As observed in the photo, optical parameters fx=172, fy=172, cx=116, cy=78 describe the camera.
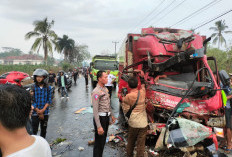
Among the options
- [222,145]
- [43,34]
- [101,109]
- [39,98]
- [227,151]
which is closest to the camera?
[101,109]

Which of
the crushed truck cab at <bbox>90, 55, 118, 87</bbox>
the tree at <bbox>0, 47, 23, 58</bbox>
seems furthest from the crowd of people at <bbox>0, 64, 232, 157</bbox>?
the tree at <bbox>0, 47, 23, 58</bbox>

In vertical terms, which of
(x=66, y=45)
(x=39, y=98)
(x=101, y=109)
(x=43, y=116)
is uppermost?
(x=66, y=45)

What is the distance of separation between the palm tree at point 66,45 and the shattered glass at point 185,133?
44705 millimetres

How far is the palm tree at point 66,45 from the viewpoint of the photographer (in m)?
44.5

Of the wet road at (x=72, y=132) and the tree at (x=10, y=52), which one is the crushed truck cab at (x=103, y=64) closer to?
the wet road at (x=72, y=132)

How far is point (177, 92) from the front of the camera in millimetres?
4254

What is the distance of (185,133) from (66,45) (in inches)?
1790

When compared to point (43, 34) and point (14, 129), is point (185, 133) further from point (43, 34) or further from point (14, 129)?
point (43, 34)

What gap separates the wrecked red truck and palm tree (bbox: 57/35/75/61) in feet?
137

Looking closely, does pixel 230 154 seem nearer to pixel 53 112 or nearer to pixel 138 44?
pixel 138 44

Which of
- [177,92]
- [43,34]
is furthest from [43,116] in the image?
[43,34]

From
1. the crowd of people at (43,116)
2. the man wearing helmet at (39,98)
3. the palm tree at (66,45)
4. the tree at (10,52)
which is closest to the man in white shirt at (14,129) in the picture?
the crowd of people at (43,116)

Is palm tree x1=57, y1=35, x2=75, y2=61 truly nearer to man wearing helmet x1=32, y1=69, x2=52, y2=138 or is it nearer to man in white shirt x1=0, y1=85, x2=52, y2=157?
man wearing helmet x1=32, y1=69, x2=52, y2=138

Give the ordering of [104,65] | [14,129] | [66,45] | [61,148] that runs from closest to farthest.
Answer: [14,129] → [61,148] → [104,65] → [66,45]
